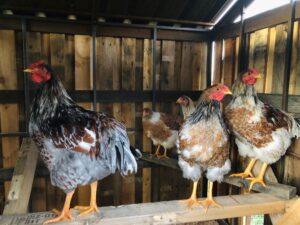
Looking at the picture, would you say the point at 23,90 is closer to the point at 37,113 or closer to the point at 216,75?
the point at 37,113

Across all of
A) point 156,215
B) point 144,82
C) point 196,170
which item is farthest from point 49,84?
point 144,82

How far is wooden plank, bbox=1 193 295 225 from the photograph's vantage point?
1.53 meters

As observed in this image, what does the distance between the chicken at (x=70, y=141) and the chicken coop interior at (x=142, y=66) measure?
17.9 inches

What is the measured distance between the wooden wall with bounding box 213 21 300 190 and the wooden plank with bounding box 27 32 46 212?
7.87 ft

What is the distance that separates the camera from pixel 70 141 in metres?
1.65

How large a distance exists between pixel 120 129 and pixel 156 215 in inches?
26.9

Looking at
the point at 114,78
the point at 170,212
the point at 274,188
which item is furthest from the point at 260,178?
the point at 114,78

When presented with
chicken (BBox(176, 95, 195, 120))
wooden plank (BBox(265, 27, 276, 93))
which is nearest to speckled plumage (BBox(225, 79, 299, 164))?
wooden plank (BBox(265, 27, 276, 93))

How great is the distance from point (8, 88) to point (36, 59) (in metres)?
0.48

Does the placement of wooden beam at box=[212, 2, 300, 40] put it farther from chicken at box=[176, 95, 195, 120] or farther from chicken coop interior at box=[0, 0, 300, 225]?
chicken at box=[176, 95, 195, 120]

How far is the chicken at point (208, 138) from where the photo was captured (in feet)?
6.18

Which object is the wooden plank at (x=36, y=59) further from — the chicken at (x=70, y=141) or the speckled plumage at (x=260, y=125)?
the speckled plumage at (x=260, y=125)

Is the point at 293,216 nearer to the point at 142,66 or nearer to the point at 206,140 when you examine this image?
the point at 206,140

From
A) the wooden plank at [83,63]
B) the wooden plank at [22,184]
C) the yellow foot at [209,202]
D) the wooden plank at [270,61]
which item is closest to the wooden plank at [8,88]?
the wooden plank at [83,63]
